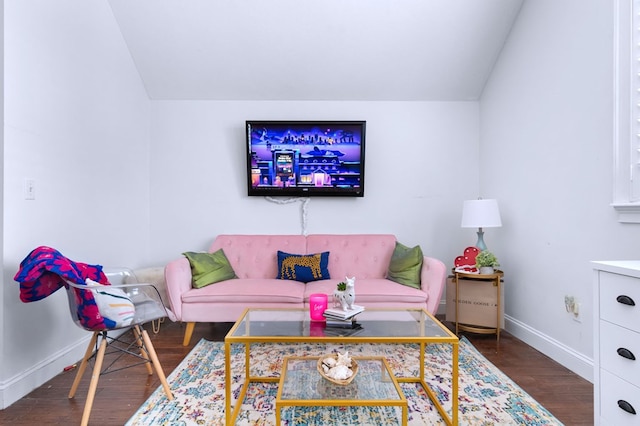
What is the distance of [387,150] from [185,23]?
2267mm

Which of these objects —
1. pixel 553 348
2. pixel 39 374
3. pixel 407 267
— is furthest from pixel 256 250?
pixel 553 348

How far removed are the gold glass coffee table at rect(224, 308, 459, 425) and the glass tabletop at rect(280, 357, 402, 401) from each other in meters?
0.17

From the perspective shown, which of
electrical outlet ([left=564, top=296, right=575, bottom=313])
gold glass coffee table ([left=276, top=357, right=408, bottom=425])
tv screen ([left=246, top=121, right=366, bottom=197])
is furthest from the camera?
tv screen ([left=246, top=121, right=366, bottom=197])

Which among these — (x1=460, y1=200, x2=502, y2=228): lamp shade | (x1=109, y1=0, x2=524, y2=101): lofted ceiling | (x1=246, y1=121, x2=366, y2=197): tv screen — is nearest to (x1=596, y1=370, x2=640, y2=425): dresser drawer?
(x1=460, y1=200, x2=502, y2=228): lamp shade

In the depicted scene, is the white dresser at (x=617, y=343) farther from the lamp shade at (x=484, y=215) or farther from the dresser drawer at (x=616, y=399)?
the lamp shade at (x=484, y=215)

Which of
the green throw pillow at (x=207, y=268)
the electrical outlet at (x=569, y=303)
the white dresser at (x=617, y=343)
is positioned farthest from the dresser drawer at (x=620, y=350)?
the green throw pillow at (x=207, y=268)

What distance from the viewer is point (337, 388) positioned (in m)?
1.62

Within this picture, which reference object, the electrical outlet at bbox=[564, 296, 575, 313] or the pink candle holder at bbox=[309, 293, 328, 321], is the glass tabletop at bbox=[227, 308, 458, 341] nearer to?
the pink candle holder at bbox=[309, 293, 328, 321]

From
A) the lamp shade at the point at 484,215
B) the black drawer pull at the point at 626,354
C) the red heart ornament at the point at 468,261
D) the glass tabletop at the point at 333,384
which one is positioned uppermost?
the lamp shade at the point at 484,215

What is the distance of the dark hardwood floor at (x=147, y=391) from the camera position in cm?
176

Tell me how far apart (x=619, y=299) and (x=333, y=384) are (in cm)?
125

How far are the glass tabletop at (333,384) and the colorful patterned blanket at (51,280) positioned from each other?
0.97m

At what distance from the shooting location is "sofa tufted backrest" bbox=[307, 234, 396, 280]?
3.36 metres

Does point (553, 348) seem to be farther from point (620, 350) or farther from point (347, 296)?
point (347, 296)
